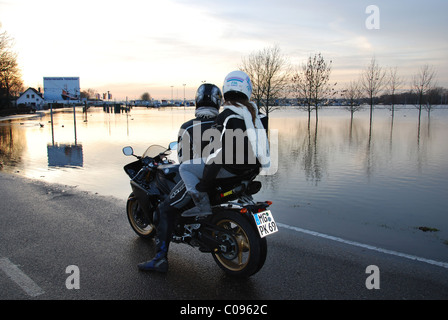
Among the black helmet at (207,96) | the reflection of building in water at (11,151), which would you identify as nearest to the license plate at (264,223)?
the black helmet at (207,96)

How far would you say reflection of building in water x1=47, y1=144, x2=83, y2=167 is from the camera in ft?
41.3

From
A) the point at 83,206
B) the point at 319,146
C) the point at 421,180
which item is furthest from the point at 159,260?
the point at 319,146

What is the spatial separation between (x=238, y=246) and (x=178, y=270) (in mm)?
832

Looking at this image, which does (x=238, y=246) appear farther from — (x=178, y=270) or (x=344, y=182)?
(x=344, y=182)

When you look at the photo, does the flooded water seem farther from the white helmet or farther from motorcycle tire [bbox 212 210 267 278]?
the white helmet

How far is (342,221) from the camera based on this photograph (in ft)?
20.4

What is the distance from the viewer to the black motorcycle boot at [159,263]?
13.2 feet

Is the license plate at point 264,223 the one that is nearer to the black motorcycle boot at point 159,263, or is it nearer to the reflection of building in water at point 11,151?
the black motorcycle boot at point 159,263

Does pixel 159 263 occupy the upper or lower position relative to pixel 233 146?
lower

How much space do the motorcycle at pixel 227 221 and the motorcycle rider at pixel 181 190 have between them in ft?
0.59

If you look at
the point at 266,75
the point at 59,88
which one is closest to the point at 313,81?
the point at 266,75

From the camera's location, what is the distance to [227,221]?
3.91 m

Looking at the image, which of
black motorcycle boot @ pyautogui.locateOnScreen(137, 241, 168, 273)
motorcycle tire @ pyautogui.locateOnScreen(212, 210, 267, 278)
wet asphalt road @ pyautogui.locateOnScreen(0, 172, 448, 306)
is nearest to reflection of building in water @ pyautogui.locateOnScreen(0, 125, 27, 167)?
wet asphalt road @ pyautogui.locateOnScreen(0, 172, 448, 306)
